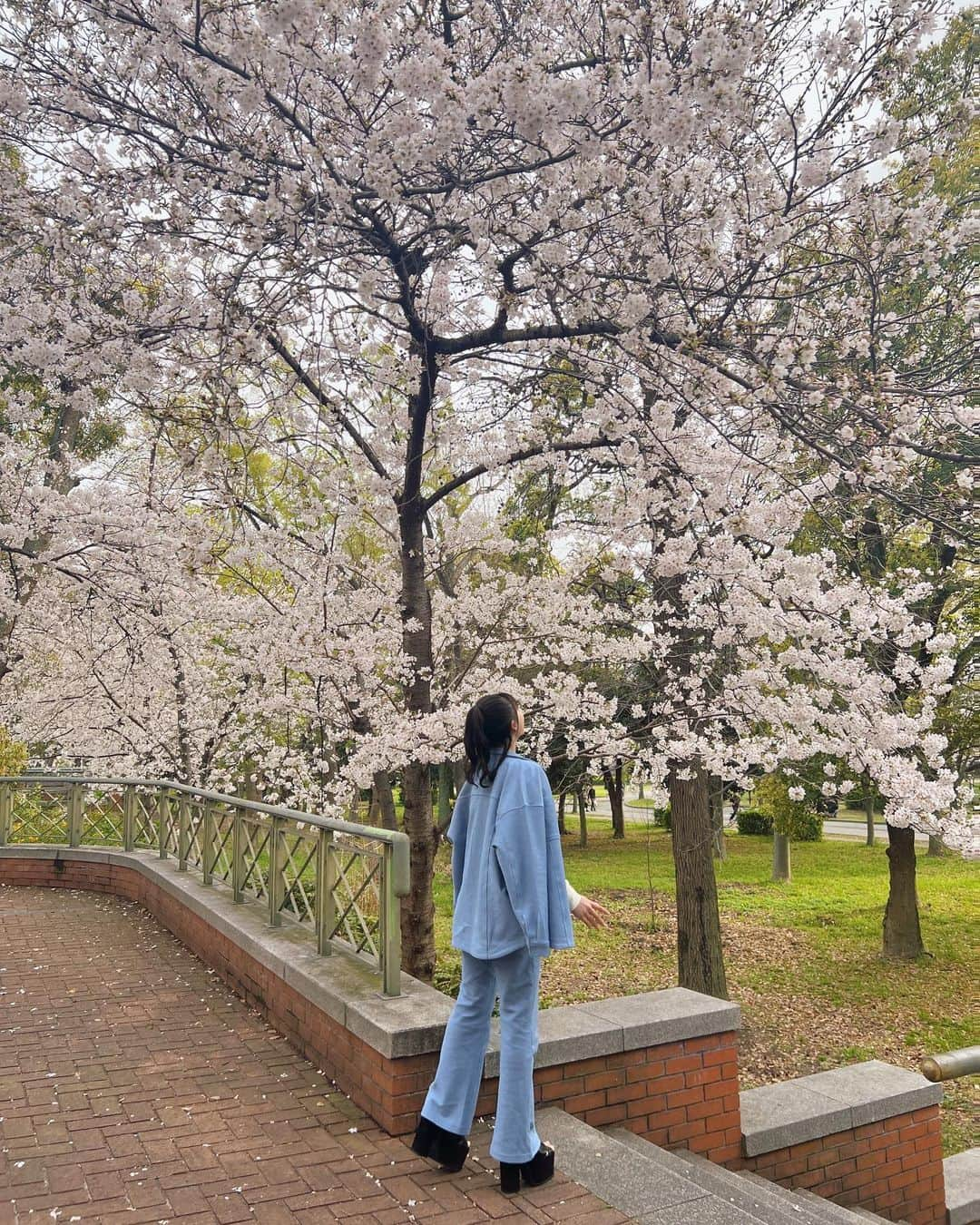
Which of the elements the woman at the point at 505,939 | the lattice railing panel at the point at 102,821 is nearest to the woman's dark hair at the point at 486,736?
the woman at the point at 505,939

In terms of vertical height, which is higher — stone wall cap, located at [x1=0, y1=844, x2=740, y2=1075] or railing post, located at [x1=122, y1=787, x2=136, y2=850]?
railing post, located at [x1=122, y1=787, x2=136, y2=850]

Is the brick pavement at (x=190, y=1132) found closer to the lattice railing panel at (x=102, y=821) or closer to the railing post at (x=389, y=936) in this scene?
the railing post at (x=389, y=936)

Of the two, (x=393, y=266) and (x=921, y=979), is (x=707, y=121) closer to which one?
(x=393, y=266)

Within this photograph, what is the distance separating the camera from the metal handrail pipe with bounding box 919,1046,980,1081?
3.98 meters

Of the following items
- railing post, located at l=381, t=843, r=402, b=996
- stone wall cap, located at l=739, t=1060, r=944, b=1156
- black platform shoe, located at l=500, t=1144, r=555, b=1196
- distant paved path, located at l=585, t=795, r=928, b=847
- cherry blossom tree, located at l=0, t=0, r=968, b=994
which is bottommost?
distant paved path, located at l=585, t=795, r=928, b=847

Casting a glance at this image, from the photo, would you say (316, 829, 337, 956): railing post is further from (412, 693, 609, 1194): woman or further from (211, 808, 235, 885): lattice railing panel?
(211, 808, 235, 885): lattice railing panel

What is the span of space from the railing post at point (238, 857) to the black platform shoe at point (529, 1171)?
3722 millimetres

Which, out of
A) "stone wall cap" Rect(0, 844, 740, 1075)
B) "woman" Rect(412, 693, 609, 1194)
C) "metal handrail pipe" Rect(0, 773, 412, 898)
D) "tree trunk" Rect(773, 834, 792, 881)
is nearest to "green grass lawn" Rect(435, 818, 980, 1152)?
"tree trunk" Rect(773, 834, 792, 881)

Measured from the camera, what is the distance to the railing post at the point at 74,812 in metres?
10.9

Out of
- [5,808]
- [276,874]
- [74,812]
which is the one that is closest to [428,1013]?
[276,874]

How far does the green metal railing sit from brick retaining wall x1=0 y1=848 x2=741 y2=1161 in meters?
0.29

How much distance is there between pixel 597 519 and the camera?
8.98m

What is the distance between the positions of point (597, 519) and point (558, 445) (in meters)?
1.45

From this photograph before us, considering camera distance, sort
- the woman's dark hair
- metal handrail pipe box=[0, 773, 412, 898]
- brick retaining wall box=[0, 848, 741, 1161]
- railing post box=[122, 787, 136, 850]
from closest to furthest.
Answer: the woman's dark hair
brick retaining wall box=[0, 848, 741, 1161]
metal handrail pipe box=[0, 773, 412, 898]
railing post box=[122, 787, 136, 850]
